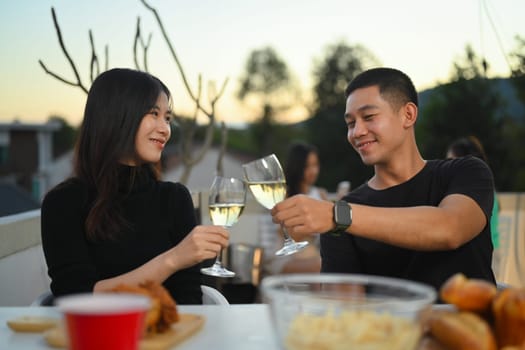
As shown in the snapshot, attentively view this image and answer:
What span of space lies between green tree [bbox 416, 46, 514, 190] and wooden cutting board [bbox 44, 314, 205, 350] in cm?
2319

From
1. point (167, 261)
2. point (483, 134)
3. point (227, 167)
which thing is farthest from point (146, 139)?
point (227, 167)

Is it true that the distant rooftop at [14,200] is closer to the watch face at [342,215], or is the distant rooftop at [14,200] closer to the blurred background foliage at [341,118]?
the watch face at [342,215]

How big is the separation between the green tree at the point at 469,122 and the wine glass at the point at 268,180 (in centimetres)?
2252

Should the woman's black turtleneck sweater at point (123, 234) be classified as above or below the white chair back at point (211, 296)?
above

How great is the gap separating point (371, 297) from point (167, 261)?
2.79ft

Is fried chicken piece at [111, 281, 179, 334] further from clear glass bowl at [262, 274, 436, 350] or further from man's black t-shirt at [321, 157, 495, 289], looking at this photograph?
man's black t-shirt at [321, 157, 495, 289]

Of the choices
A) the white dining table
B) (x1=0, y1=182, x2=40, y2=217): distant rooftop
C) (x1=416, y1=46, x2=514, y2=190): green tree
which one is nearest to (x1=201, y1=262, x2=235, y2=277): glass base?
the white dining table

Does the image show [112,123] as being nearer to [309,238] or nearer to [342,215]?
[342,215]

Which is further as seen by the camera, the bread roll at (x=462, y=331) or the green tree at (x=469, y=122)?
the green tree at (x=469, y=122)

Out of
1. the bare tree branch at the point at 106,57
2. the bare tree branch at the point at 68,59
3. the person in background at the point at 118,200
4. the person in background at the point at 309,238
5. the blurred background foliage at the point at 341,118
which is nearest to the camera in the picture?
the person in background at the point at 118,200

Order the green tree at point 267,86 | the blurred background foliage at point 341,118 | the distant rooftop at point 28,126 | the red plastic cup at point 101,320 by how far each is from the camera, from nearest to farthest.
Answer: the red plastic cup at point 101,320 → the blurred background foliage at point 341,118 → the distant rooftop at point 28,126 → the green tree at point 267,86

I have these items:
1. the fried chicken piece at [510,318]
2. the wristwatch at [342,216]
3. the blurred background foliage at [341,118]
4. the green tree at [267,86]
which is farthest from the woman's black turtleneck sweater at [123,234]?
the green tree at [267,86]

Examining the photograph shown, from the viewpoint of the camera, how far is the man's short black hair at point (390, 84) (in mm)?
2178

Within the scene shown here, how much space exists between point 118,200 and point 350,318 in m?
1.41
